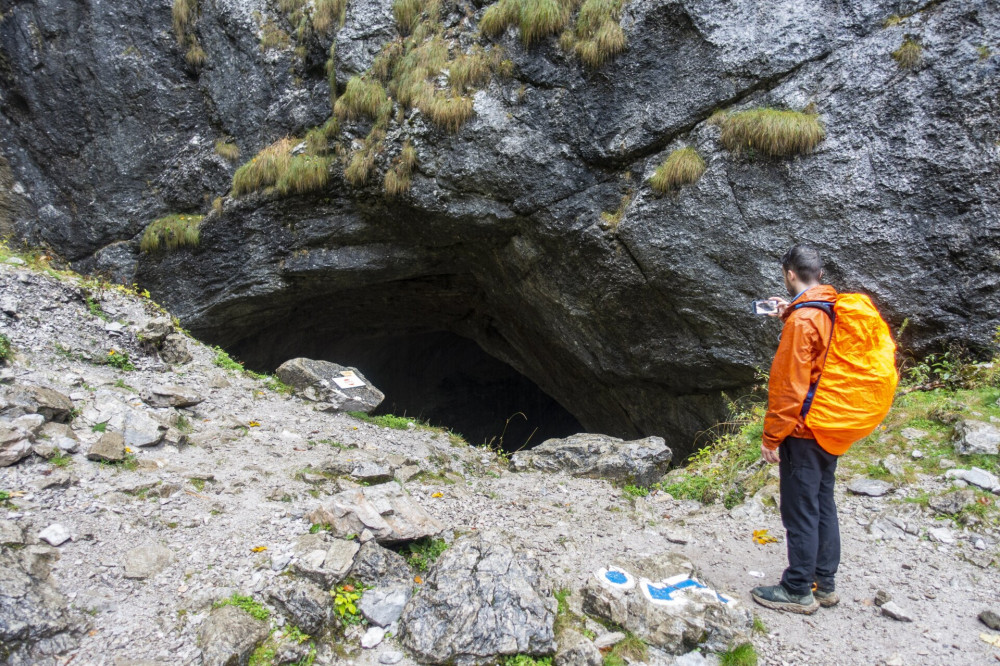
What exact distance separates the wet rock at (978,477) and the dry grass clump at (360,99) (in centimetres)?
632

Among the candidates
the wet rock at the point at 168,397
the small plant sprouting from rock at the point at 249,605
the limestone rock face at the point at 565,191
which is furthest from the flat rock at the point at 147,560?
the limestone rock face at the point at 565,191

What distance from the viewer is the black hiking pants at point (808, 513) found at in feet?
8.60

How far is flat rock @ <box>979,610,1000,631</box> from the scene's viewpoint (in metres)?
2.59

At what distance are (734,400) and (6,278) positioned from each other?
288 inches

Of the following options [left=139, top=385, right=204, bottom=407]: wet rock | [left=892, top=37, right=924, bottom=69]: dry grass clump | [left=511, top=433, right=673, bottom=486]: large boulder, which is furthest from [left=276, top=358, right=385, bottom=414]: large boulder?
[left=892, top=37, right=924, bottom=69]: dry grass clump

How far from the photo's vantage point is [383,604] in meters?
2.66

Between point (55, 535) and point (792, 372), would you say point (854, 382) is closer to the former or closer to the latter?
point (792, 372)

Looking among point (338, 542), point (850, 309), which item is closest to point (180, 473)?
point (338, 542)

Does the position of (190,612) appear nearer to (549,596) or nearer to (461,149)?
(549,596)

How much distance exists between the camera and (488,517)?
3.82 metres

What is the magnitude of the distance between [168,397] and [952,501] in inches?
224

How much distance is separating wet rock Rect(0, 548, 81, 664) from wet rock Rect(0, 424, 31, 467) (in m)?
1.00

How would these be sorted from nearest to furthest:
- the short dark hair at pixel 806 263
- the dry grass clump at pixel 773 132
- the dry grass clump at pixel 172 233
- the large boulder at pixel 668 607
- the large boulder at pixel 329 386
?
the large boulder at pixel 668 607 → the short dark hair at pixel 806 263 → the dry grass clump at pixel 773 132 → the large boulder at pixel 329 386 → the dry grass clump at pixel 172 233

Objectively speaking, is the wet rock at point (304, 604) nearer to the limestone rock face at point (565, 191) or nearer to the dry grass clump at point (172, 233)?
the limestone rock face at point (565, 191)
